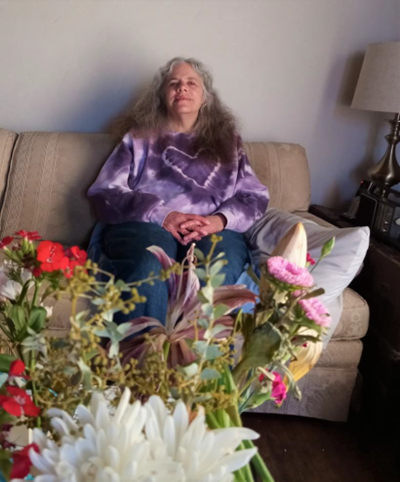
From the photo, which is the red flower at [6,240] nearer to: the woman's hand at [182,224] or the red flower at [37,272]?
the red flower at [37,272]

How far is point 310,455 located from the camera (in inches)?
66.8

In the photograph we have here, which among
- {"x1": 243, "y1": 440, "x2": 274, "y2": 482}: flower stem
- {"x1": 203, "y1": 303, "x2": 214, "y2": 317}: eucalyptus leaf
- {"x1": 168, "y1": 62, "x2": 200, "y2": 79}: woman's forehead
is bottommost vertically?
{"x1": 243, "y1": 440, "x2": 274, "y2": 482}: flower stem

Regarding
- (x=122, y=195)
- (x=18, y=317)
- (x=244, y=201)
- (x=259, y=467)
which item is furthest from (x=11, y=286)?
(x=244, y=201)

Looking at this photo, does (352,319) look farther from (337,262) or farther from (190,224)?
(190,224)

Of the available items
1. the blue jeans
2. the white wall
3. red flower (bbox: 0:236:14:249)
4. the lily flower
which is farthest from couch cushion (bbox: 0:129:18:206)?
the lily flower

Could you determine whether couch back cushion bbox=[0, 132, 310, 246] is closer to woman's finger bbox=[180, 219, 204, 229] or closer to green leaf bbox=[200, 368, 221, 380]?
woman's finger bbox=[180, 219, 204, 229]

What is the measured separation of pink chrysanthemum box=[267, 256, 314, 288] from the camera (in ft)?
1.95

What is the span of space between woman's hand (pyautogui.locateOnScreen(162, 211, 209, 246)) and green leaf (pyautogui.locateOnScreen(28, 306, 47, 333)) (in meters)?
1.25

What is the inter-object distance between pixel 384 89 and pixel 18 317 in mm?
1886

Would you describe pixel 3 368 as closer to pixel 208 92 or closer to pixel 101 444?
pixel 101 444

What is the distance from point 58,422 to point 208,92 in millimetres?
1898

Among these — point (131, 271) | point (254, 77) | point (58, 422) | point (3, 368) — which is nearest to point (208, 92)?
point (254, 77)

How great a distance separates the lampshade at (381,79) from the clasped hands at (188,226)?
85 cm

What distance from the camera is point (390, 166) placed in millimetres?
2316
